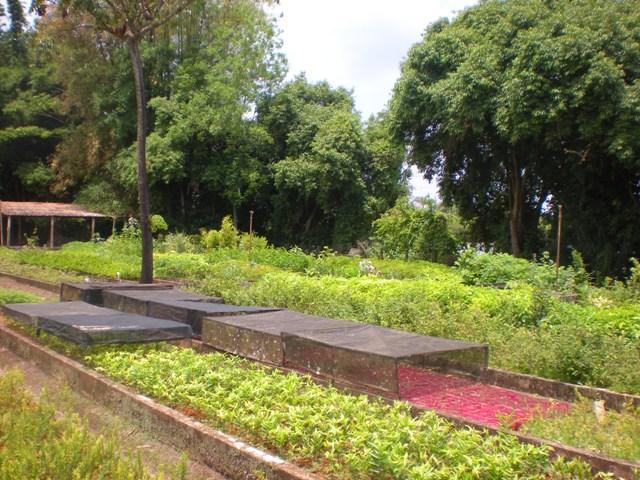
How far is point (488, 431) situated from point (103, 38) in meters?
30.8

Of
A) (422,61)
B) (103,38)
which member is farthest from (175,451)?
(103,38)

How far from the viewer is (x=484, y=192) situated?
2409 centimetres

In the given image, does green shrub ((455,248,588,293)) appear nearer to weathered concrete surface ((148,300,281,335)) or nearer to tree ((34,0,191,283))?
weathered concrete surface ((148,300,281,335))

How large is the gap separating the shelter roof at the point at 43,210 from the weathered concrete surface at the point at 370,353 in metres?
24.9

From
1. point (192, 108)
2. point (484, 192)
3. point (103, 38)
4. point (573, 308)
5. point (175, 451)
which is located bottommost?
point (175, 451)

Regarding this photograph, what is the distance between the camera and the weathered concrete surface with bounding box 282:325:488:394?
6.13 metres

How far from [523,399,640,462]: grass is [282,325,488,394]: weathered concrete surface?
4.95ft

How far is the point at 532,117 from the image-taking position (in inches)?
662

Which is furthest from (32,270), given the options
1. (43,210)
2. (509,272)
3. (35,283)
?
(509,272)

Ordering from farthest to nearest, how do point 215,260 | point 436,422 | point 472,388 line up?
point 215,260 < point 472,388 < point 436,422

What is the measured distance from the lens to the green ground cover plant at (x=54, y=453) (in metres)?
3.72

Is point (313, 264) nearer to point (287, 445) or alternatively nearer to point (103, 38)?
point (287, 445)

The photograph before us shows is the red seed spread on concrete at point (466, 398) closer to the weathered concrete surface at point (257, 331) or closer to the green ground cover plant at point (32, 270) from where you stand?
the weathered concrete surface at point (257, 331)

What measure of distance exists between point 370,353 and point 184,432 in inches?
78.0
